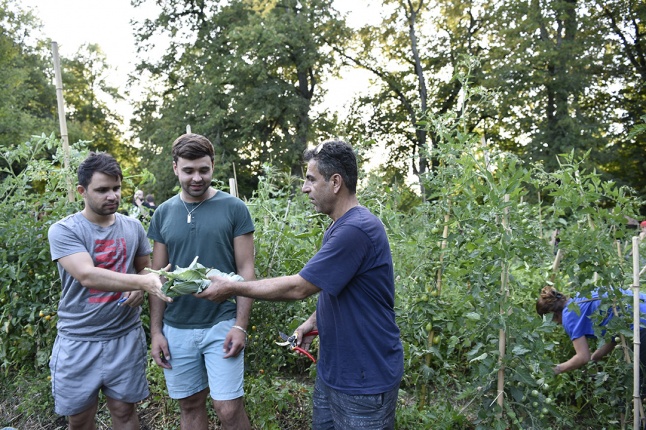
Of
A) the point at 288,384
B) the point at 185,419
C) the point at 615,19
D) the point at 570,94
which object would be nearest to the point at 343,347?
the point at 185,419

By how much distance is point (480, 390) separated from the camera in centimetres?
282

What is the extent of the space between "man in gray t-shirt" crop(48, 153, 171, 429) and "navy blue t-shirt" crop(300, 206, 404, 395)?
1217mm

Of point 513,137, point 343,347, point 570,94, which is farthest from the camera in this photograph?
point 513,137

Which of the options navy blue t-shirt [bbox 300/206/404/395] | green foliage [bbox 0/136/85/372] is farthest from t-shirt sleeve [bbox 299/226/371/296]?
green foliage [bbox 0/136/85/372]

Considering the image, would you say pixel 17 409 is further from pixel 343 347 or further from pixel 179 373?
pixel 343 347

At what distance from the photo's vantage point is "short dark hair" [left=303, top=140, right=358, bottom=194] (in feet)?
7.45

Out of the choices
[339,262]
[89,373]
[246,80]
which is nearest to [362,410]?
[339,262]

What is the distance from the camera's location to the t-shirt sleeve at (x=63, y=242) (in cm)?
280

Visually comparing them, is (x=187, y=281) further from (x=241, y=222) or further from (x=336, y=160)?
(x=336, y=160)

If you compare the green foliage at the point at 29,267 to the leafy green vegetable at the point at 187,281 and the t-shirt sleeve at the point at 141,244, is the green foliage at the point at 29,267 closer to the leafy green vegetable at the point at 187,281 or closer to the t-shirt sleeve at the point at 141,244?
the t-shirt sleeve at the point at 141,244

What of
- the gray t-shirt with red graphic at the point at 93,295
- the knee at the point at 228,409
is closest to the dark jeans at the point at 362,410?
the knee at the point at 228,409

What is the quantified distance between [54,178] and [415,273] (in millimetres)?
2621

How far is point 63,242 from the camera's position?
9.23 ft

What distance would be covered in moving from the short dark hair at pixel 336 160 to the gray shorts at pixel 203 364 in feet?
3.28
